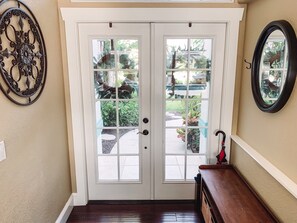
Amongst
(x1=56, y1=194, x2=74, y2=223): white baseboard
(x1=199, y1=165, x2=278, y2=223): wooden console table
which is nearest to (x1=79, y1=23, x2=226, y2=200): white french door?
(x1=56, y1=194, x2=74, y2=223): white baseboard

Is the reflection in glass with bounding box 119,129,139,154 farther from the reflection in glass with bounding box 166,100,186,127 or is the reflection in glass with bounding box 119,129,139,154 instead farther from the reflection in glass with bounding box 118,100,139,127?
the reflection in glass with bounding box 166,100,186,127

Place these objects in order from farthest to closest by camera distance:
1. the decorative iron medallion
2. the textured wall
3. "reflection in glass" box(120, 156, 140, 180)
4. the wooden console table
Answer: "reflection in glass" box(120, 156, 140, 180) → the wooden console table → the textured wall → the decorative iron medallion

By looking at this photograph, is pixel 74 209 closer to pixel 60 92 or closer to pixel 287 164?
pixel 60 92

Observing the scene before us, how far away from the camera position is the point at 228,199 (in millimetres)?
1964

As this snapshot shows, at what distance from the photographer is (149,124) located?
264cm

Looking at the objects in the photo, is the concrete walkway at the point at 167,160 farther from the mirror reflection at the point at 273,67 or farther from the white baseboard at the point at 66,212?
the mirror reflection at the point at 273,67

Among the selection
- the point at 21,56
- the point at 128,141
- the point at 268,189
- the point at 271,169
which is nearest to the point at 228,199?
the point at 268,189

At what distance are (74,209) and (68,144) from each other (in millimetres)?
774

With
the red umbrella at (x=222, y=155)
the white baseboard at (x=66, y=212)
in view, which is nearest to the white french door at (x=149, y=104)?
the red umbrella at (x=222, y=155)

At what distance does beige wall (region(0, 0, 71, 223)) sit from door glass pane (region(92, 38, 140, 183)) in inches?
15.3

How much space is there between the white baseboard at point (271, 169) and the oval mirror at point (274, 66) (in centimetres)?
43

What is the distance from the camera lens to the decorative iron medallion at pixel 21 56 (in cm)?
147

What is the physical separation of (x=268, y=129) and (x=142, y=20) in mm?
1547

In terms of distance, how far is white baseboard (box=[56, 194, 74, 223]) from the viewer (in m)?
2.40
